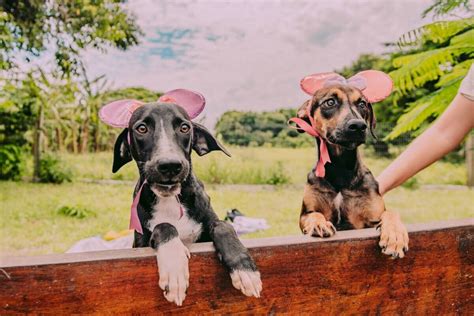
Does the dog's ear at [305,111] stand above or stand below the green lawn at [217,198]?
above

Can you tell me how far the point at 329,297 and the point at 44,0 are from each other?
9.40 m

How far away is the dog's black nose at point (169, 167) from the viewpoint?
158 cm

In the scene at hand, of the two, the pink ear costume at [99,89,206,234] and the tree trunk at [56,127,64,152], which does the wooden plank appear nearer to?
the pink ear costume at [99,89,206,234]

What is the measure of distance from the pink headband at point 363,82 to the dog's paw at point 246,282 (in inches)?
42.6

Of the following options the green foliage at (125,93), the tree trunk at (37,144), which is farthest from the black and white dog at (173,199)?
the tree trunk at (37,144)

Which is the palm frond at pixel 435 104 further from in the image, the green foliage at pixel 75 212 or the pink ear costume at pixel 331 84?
the green foliage at pixel 75 212

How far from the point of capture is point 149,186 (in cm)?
177

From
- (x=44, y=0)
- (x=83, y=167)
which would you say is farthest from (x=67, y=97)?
(x=44, y=0)

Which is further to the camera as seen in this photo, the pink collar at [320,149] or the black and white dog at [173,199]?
the pink collar at [320,149]

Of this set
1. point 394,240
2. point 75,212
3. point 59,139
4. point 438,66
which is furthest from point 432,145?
point 59,139

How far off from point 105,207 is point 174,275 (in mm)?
7122

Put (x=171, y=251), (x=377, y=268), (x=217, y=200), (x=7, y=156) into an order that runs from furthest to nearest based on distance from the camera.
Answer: (x=7, y=156) < (x=217, y=200) < (x=377, y=268) < (x=171, y=251)

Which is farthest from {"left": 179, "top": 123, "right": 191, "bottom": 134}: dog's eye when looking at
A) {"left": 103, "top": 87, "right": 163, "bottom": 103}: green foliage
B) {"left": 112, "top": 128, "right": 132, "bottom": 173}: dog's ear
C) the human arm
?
{"left": 103, "top": 87, "right": 163, "bottom": 103}: green foliage

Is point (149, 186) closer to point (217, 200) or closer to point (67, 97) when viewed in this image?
point (217, 200)
